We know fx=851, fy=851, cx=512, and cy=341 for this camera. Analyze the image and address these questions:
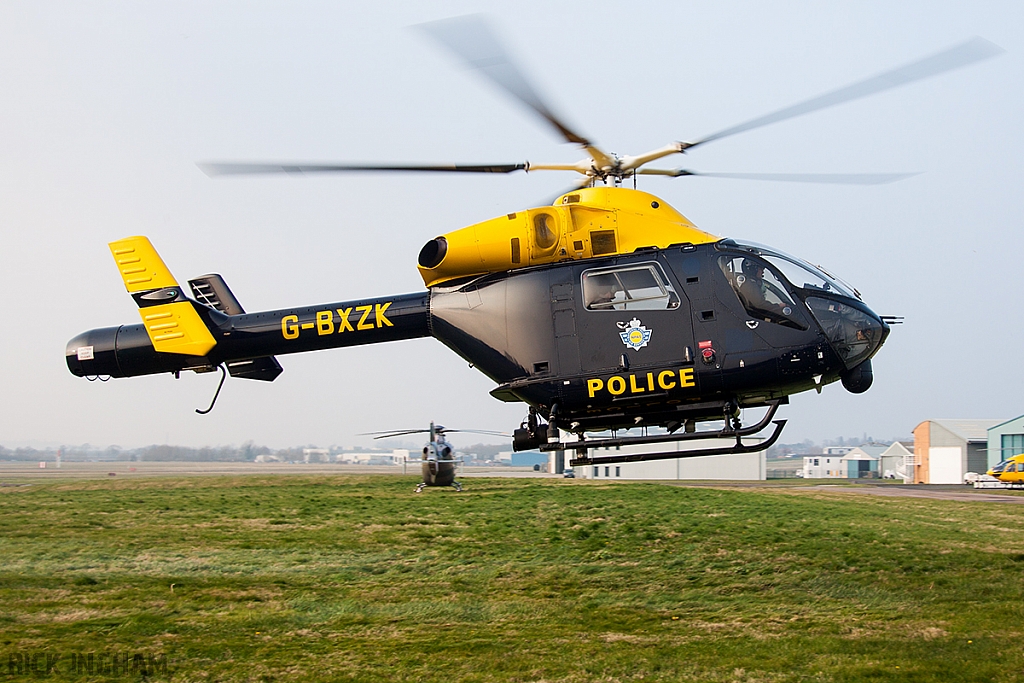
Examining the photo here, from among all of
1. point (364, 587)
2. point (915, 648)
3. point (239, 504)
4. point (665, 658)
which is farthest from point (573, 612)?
point (239, 504)

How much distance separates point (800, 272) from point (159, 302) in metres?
8.50

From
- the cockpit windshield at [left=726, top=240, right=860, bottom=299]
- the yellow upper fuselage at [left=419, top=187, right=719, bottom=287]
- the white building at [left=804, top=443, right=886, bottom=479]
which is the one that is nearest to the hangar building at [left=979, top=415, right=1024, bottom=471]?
the white building at [left=804, top=443, right=886, bottom=479]

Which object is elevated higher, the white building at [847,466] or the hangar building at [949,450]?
the hangar building at [949,450]

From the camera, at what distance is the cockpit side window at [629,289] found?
10.2m

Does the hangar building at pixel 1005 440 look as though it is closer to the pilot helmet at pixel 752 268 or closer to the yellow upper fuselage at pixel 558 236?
the pilot helmet at pixel 752 268

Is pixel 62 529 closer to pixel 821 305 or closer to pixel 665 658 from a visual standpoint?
pixel 665 658

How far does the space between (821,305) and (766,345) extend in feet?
2.67

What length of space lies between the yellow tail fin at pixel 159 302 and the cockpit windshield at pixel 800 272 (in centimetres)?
721

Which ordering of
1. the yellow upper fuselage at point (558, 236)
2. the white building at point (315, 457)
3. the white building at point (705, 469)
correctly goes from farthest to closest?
the white building at point (315, 457) < the white building at point (705, 469) < the yellow upper fuselage at point (558, 236)

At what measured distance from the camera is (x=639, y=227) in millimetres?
10648

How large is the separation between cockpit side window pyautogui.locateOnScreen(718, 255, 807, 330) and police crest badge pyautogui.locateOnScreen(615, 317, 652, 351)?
46.3 inches

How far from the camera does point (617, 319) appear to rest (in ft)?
33.4

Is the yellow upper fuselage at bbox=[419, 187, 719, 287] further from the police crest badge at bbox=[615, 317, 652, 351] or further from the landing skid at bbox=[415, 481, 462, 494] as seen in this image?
the landing skid at bbox=[415, 481, 462, 494]

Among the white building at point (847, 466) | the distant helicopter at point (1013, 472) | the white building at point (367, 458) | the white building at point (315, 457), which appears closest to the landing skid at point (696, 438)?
the distant helicopter at point (1013, 472)
